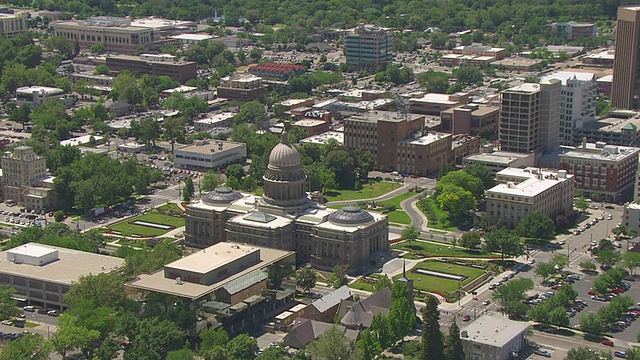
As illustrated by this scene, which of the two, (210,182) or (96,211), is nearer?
(96,211)

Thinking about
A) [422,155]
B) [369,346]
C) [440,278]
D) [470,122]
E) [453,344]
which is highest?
[470,122]

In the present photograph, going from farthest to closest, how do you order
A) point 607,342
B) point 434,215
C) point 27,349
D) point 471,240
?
1. point 434,215
2. point 471,240
3. point 607,342
4. point 27,349

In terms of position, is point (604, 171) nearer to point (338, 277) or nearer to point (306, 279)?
point (338, 277)

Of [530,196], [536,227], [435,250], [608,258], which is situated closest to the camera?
[608,258]

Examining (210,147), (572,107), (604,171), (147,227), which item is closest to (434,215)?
(604,171)

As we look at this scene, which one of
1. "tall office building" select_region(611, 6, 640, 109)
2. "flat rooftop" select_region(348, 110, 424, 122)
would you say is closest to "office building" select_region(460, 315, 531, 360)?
"flat rooftop" select_region(348, 110, 424, 122)

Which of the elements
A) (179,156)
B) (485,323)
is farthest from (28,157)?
(485,323)

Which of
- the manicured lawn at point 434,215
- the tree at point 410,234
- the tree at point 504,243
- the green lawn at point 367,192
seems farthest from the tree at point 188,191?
the tree at point 504,243
